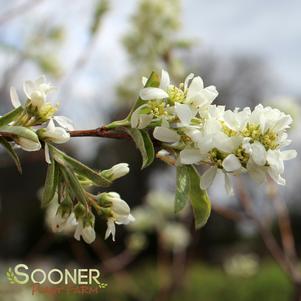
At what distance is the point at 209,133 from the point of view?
591 millimetres

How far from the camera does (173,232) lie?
158 inches

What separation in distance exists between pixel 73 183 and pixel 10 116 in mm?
96

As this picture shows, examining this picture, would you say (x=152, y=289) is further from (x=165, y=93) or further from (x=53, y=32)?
(x=165, y=93)

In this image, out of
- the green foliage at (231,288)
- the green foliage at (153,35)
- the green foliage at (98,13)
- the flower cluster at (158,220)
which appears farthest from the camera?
the green foliage at (231,288)

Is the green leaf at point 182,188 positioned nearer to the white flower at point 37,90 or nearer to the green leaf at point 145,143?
the green leaf at point 145,143

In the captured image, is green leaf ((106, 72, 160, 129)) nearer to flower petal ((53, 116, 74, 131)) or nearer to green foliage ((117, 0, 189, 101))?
flower petal ((53, 116, 74, 131))

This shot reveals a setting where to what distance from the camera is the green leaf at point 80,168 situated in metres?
0.60

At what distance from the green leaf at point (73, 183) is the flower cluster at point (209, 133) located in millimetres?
80

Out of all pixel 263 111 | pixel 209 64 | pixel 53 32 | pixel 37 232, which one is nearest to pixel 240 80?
pixel 209 64

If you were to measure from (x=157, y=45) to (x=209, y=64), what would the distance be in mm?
14839

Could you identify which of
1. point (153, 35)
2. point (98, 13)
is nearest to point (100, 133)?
point (98, 13)

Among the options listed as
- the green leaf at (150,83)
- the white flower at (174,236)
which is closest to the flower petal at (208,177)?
the green leaf at (150,83)

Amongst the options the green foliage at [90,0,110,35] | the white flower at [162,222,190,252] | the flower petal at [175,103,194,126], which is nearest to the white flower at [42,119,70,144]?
the flower petal at [175,103,194,126]

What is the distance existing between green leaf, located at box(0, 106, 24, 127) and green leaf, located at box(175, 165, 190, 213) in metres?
0.18
